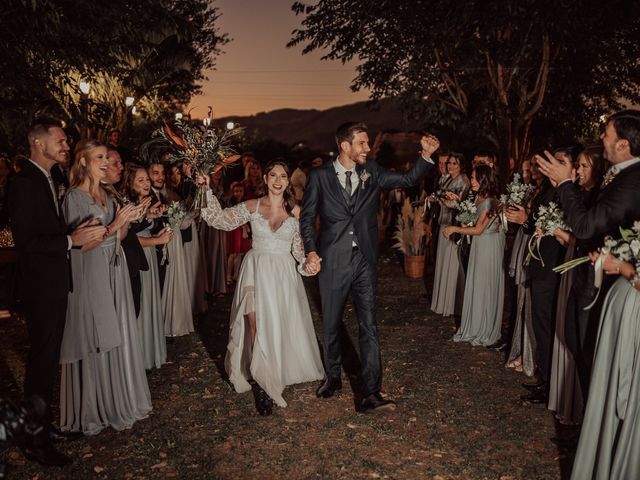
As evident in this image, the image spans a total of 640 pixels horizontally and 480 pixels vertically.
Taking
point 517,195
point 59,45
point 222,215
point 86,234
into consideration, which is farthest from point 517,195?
point 59,45

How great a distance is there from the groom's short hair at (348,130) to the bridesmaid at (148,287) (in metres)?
2.26

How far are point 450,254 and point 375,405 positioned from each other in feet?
13.6

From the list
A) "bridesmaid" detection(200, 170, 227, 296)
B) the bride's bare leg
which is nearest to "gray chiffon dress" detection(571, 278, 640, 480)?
the bride's bare leg

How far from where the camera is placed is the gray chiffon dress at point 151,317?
6703mm

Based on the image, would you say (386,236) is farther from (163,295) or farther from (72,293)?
(72,293)

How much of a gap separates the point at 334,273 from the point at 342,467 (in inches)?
73.0

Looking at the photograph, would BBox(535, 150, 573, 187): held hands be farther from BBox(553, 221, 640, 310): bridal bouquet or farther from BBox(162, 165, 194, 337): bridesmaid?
BBox(162, 165, 194, 337): bridesmaid

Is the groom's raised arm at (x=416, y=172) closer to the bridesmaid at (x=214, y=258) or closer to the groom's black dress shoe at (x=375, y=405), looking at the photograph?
the groom's black dress shoe at (x=375, y=405)

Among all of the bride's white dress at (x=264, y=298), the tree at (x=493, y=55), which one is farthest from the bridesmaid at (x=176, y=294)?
the tree at (x=493, y=55)

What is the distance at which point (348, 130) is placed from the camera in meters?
5.60

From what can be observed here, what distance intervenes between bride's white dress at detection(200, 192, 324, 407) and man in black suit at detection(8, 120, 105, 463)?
4.87ft

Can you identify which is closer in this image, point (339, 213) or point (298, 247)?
point (339, 213)

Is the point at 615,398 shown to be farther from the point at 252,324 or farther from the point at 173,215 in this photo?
the point at 173,215

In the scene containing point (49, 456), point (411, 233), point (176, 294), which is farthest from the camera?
point (411, 233)
